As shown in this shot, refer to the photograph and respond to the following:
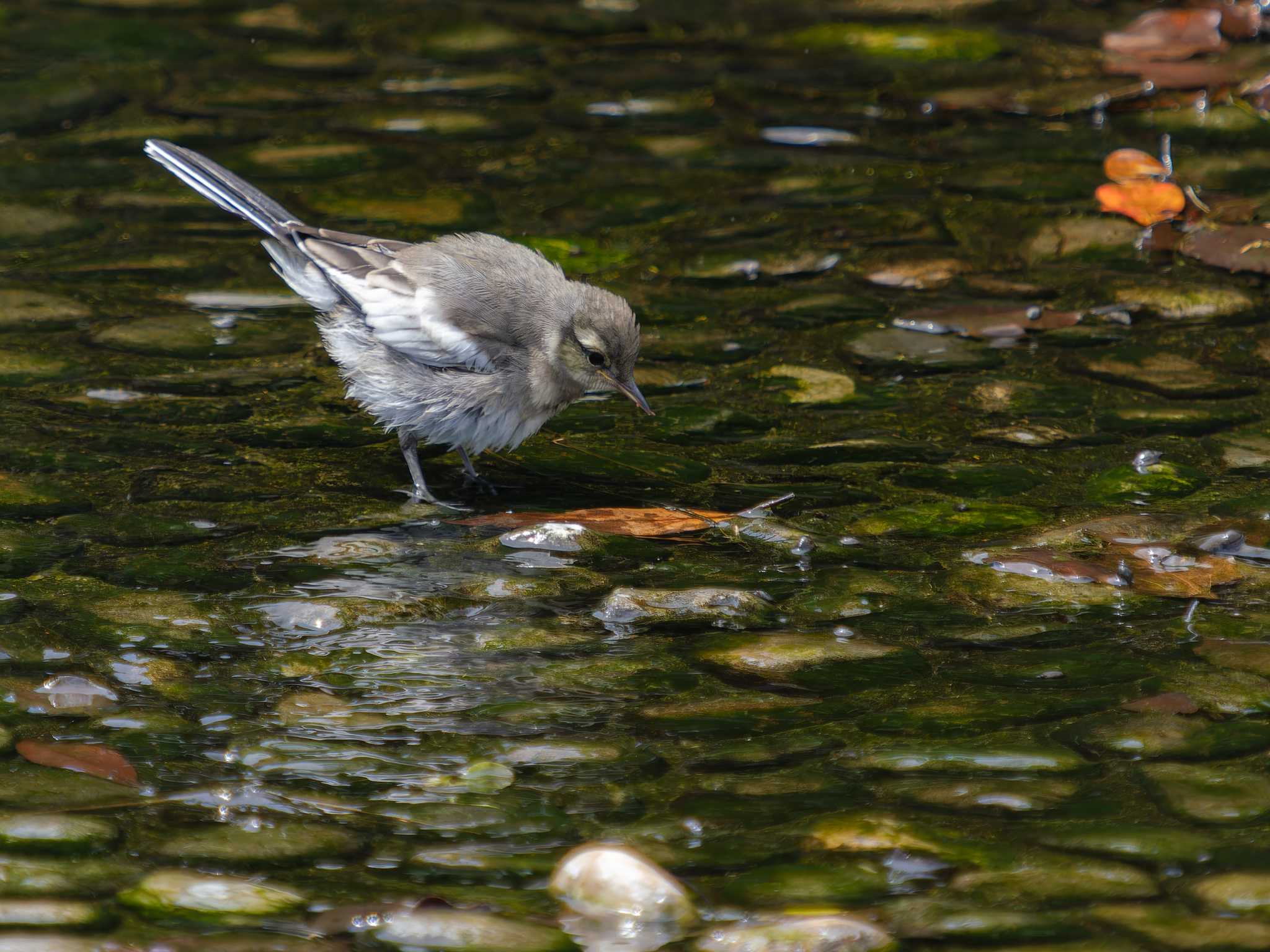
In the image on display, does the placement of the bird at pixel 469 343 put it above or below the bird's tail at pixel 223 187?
below

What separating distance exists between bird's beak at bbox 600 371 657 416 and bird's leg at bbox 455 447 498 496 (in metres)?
0.53

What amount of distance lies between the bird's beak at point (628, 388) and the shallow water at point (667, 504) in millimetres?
207

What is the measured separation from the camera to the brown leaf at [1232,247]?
6.29 m

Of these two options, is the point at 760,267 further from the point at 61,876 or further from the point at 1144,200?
the point at 61,876

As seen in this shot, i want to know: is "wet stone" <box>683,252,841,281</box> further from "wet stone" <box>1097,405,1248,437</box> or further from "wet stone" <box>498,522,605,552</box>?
"wet stone" <box>498,522,605,552</box>

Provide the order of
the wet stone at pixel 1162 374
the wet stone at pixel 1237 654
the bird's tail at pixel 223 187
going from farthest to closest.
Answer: the bird's tail at pixel 223 187 < the wet stone at pixel 1162 374 < the wet stone at pixel 1237 654

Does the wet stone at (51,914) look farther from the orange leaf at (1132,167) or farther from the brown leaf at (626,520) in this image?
the orange leaf at (1132,167)

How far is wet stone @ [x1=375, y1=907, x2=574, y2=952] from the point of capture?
8.55 ft

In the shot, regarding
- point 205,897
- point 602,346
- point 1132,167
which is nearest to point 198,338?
point 602,346

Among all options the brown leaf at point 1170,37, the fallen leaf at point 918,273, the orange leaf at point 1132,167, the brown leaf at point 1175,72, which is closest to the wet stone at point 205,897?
the fallen leaf at point 918,273

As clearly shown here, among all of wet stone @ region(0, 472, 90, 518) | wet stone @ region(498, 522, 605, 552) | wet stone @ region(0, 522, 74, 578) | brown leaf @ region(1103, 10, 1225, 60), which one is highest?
brown leaf @ region(1103, 10, 1225, 60)

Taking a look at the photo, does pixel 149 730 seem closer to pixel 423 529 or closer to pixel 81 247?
pixel 423 529

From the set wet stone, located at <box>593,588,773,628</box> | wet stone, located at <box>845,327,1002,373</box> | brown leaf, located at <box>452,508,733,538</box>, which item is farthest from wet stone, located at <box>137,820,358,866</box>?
wet stone, located at <box>845,327,1002,373</box>

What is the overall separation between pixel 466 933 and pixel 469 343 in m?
2.68
